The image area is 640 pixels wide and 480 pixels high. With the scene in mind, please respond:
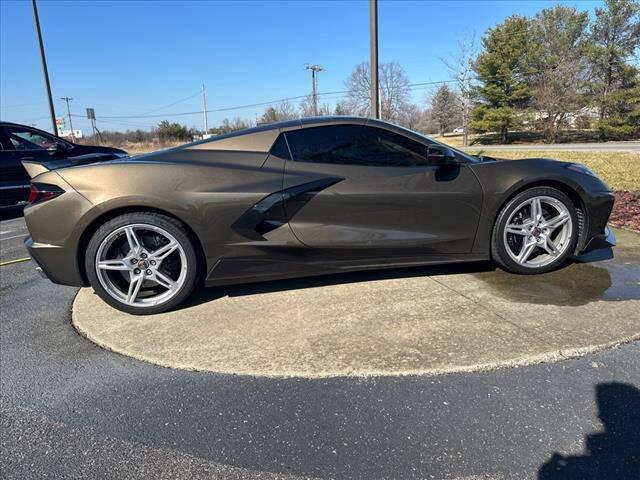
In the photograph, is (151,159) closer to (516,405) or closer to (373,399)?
(373,399)

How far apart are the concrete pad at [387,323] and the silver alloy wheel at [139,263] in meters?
0.19

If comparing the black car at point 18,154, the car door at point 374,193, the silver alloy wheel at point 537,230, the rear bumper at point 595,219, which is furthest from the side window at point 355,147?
the black car at point 18,154

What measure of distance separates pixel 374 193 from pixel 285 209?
66 centimetres

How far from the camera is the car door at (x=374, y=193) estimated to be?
3.12m

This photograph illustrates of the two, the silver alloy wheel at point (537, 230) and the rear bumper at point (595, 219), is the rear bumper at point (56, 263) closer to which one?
the silver alloy wheel at point (537, 230)

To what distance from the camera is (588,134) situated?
1305 inches

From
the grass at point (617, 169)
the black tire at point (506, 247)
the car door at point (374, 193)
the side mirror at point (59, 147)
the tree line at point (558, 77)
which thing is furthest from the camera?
the tree line at point (558, 77)

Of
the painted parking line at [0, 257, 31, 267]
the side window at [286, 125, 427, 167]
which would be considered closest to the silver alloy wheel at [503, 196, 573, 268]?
the side window at [286, 125, 427, 167]

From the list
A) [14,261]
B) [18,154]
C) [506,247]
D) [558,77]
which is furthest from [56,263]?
[558,77]

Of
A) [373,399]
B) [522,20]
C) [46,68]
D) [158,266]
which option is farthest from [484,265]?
[522,20]

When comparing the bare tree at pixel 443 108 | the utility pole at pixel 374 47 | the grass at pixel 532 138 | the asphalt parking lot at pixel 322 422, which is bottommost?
the asphalt parking lot at pixel 322 422

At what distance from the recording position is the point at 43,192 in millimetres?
3000

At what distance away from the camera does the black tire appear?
134 inches

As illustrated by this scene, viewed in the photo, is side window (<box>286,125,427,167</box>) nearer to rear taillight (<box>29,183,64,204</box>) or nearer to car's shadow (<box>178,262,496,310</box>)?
car's shadow (<box>178,262,496,310</box>)
